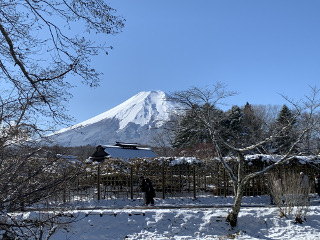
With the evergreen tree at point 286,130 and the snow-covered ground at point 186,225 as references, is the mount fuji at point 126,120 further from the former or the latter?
the snow-covered ground at point 186,225

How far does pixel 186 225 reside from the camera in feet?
36.1

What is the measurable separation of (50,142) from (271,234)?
8048 mm

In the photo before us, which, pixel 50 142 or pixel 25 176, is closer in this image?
pixel 25 176

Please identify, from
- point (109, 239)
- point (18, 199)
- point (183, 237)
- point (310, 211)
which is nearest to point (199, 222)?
point (183, 237)

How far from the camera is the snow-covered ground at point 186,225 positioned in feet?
34.3

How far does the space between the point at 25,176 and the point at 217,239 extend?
7.52 m

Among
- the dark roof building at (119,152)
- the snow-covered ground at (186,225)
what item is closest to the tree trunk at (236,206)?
the snow-covered ground at (186,225)

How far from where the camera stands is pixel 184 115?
1339cm

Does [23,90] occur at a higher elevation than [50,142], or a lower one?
higher

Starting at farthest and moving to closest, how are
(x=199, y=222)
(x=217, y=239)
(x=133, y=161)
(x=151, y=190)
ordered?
(x=133, y=161) < (x=151, y=190) < (x=199, y=222) < (x=217, y=239)

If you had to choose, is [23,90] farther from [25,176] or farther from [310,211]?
[310,211]

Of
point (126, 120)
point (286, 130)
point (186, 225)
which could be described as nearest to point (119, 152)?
point (186, 225)

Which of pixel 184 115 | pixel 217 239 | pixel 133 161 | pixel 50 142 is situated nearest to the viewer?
pixel 50 142

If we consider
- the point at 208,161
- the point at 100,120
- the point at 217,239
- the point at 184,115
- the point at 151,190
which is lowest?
the point at 217,239
